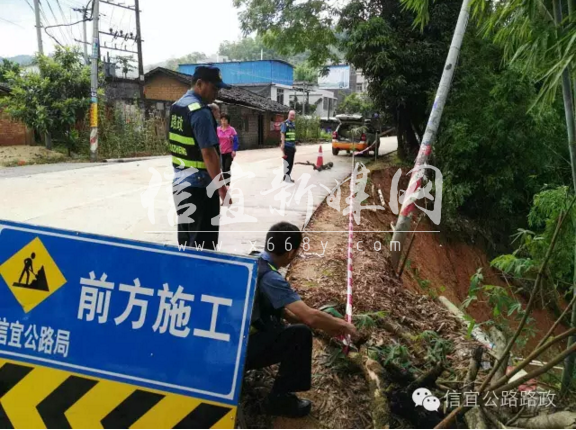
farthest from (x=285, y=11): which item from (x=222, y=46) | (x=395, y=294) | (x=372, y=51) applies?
(x=222, y=46)

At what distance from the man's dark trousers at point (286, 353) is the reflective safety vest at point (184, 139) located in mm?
1657

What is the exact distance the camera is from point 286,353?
2.54m

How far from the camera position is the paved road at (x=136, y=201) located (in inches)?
246

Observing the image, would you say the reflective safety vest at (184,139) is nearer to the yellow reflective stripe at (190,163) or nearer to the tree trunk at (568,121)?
the yellow reflective stripe at (190,163)

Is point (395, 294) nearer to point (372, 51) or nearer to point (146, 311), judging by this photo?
point (146, 311)

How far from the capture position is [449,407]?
2.61 metres

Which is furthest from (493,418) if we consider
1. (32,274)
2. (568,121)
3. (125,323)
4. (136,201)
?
(136,201)

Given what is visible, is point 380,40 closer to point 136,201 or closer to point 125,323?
point 136,201

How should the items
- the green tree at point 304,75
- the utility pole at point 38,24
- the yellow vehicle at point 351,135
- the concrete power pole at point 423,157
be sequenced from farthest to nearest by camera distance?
1. the green tree at point 304,75
2. the utility pole at point 38,24
3. the yellow vehicle at point 351,135
4. the concrete power pole at point 423,157

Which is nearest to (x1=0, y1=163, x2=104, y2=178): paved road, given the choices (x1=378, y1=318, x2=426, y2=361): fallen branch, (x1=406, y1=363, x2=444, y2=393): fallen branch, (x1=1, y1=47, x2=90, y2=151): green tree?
(x1=1, y1=47, x2=90, y2=151): green tree

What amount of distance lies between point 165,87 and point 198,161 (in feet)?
76.4

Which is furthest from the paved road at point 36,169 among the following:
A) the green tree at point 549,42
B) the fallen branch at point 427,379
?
the green tree at point 549,42

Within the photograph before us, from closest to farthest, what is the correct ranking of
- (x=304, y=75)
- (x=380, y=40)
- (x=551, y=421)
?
1. (x=551, y=421)
2. (x=380, y=40)
3. (x=304, y=75)

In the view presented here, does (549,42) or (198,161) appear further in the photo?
(198,161)
